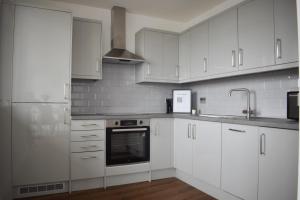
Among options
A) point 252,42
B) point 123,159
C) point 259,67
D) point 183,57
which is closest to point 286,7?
point 252,42

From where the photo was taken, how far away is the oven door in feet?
9.48

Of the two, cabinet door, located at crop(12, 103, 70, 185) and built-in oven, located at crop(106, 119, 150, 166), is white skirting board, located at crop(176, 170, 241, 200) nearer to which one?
built-in oven, located at crop(106, 119, 150, 166)

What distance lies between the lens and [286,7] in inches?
79.4

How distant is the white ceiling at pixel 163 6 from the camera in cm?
319

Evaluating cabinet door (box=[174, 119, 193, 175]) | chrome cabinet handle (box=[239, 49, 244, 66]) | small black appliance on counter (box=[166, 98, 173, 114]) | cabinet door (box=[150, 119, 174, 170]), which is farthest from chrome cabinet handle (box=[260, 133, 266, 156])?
small black appliance on counter (box=[166, 98, 173, 114])

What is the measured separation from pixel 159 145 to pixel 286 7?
217 cm

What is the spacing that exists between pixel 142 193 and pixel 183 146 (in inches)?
32.3

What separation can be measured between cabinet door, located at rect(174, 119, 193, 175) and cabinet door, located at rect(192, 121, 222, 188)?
105 mm

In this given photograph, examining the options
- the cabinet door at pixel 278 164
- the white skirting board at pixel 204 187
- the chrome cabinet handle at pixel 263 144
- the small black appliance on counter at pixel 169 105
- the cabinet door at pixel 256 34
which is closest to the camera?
the cabinet door at pixel 278 164

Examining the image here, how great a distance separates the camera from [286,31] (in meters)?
2.02

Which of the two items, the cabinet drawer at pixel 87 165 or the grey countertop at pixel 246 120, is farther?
the cabinet drawer at pixel 87 165

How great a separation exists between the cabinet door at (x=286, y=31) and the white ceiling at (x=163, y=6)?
127cm

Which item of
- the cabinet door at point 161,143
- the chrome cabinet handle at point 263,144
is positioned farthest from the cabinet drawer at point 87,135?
the chrome cabinet handle at point 263,144

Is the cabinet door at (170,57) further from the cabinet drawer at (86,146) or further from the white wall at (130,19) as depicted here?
the cabinet drawer at (86,146)
